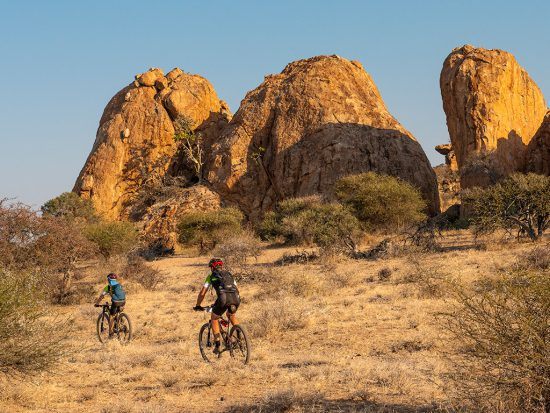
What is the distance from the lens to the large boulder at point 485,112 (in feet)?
125

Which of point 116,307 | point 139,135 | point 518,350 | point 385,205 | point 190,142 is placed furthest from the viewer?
point 139,135

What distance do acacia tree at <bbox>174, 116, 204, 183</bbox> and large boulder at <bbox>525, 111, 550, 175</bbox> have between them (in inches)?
892

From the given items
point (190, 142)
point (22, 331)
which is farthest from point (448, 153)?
point (22, 331)

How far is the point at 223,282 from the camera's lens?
406 inches

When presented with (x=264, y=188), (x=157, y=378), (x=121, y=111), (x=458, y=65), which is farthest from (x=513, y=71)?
(x=157, y=378)

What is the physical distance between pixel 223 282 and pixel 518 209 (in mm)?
20521

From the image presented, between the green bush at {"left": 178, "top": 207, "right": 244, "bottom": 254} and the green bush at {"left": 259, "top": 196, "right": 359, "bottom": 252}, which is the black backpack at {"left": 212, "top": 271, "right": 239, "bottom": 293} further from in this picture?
the green bush at {"left": 178, "top": 207, "right": 244, "bottom": 254}

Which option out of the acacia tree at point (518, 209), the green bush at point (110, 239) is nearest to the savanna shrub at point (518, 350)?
the acacia tree at point (518, 209)

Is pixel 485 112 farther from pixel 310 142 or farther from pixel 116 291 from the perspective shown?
pixel 116 291

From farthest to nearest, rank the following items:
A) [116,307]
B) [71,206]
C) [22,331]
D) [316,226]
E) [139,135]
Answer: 1. [139,135]
2. [71,206]
3. [316,226]
4. [116,307]
5. [22,331]

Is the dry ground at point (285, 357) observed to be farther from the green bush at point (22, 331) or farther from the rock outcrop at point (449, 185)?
the rock outcrop at point (449, 185)

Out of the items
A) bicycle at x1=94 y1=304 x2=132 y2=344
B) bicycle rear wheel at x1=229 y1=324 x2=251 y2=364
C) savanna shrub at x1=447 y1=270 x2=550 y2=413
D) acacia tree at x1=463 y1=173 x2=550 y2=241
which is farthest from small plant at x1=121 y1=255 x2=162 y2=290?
savanna shrub at x1=447 y1=270 x2=550 y2=413

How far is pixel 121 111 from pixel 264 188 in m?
14.6

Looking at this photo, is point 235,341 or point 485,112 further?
point 485,112
